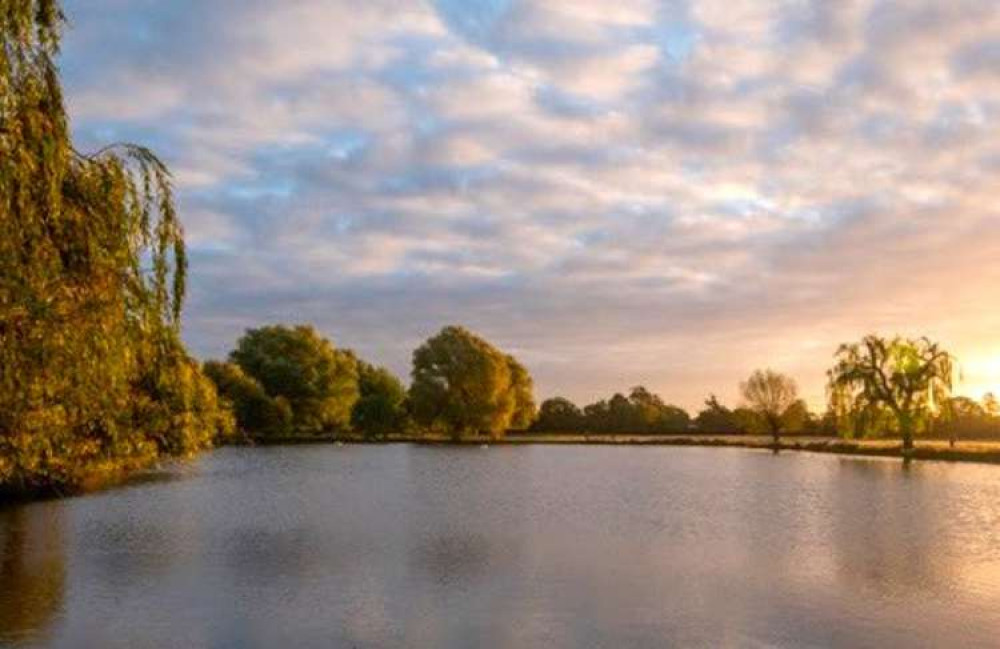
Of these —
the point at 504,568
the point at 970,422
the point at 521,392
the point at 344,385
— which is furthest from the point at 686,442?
the point at 504,568

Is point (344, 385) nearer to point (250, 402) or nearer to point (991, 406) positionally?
point (250, 402)

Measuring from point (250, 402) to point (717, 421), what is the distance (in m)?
67.9

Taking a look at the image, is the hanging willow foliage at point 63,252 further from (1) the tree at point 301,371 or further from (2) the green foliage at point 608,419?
(2) the green foliage at point 608,419

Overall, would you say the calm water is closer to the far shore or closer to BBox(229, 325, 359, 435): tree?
the far shore

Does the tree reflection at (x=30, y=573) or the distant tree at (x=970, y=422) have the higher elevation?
the distant tree at (x=970, y=422)

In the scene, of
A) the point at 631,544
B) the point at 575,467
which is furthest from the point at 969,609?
the point at 575,467

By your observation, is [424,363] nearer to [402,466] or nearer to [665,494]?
[402,466]

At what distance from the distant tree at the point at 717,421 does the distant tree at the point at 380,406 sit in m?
43.4

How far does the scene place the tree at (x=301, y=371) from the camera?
114 m

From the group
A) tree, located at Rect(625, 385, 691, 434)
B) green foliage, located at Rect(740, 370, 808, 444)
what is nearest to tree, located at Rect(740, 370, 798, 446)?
green foliage, located at Rect(740, 370, 808, 444)

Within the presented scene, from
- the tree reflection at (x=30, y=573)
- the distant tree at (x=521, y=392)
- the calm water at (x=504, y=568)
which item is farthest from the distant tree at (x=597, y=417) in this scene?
the tree reflection at (x=30, y=573)

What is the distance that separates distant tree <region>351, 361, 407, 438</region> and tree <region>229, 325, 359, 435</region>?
5312 mm

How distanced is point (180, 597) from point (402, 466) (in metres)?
50.3

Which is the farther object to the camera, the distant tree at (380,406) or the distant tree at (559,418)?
the distant tree at (559,418)
